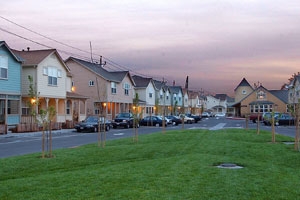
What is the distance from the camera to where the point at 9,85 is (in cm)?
3466

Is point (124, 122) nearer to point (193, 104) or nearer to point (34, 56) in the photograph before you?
point (34, 56)

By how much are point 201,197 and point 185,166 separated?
11.7 feet

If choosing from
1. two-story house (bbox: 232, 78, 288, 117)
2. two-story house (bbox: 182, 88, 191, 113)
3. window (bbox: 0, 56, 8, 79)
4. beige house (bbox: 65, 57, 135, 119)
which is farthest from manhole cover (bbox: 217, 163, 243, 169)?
two-story house (bbox: 182, 88, 191, 113)

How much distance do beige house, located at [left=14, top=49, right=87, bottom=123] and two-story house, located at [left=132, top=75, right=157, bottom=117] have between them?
27733 mm

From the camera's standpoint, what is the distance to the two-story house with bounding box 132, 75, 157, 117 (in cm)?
7188

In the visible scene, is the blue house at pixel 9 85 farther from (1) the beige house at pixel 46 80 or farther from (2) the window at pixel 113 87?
(2) the window at pixel 113 87

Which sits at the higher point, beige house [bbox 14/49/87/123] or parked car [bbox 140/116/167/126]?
beige house [bbox 14/49/87/123]

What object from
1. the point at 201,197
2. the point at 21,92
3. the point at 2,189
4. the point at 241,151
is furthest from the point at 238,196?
the point at 21,92

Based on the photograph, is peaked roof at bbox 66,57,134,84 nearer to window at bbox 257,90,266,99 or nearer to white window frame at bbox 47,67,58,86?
white window frame at bbox 47,67,58,86

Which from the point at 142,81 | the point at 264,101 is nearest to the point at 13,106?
the point at 142,81

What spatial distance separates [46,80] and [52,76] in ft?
3.60

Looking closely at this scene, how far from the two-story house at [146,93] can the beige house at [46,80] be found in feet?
91.0

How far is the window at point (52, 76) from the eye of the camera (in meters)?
39.9

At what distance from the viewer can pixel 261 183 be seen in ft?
29.7
